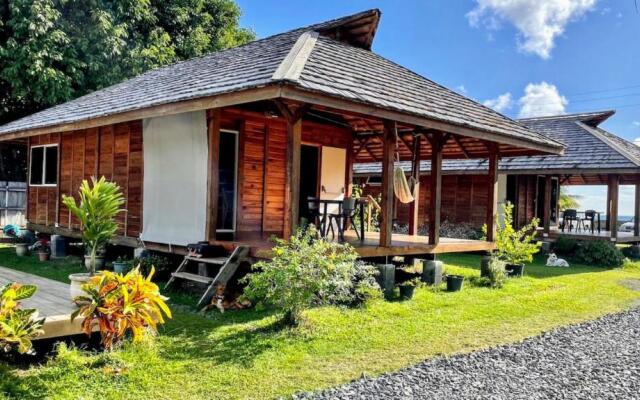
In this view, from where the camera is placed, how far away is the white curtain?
8016 mm

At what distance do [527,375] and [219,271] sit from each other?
403 centimetres

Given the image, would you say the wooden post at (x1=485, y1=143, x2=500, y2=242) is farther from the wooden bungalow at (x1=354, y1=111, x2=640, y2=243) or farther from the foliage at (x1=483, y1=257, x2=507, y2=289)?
the wooden bungalow at (x1=354, y1=111, x2=640, y2=243)

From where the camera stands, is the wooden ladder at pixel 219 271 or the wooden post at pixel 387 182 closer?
the wooden ladder at pixel 219 271

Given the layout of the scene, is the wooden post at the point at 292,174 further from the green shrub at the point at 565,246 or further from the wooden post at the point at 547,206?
the wooden post at the point at 547,206

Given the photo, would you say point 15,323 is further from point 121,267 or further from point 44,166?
point 44,166

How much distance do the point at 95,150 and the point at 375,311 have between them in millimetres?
7305

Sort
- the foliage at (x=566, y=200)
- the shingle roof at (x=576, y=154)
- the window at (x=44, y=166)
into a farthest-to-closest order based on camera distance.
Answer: the foliage at (x=566, y=200) → the shingle roof at (x=576, y=154) → the window at (x=44, y=166)

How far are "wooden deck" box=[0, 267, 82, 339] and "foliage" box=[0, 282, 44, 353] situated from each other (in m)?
0.27

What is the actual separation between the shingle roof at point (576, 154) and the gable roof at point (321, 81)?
4958 millimetres

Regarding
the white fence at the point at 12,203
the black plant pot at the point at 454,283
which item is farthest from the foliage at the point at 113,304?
the white fence at the point at 12,203

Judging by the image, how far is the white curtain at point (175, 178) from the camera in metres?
8.02

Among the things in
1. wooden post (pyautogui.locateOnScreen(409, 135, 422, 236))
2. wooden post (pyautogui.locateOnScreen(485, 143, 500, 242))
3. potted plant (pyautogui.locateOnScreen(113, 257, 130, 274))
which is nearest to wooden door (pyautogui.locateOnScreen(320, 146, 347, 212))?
wooden post (pyautogui.locateOnScreen(409, 135, 422, 236))

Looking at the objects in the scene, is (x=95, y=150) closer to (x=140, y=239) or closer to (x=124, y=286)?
(x=140, y=239)

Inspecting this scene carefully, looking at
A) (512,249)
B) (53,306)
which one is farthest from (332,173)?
(53,306)
